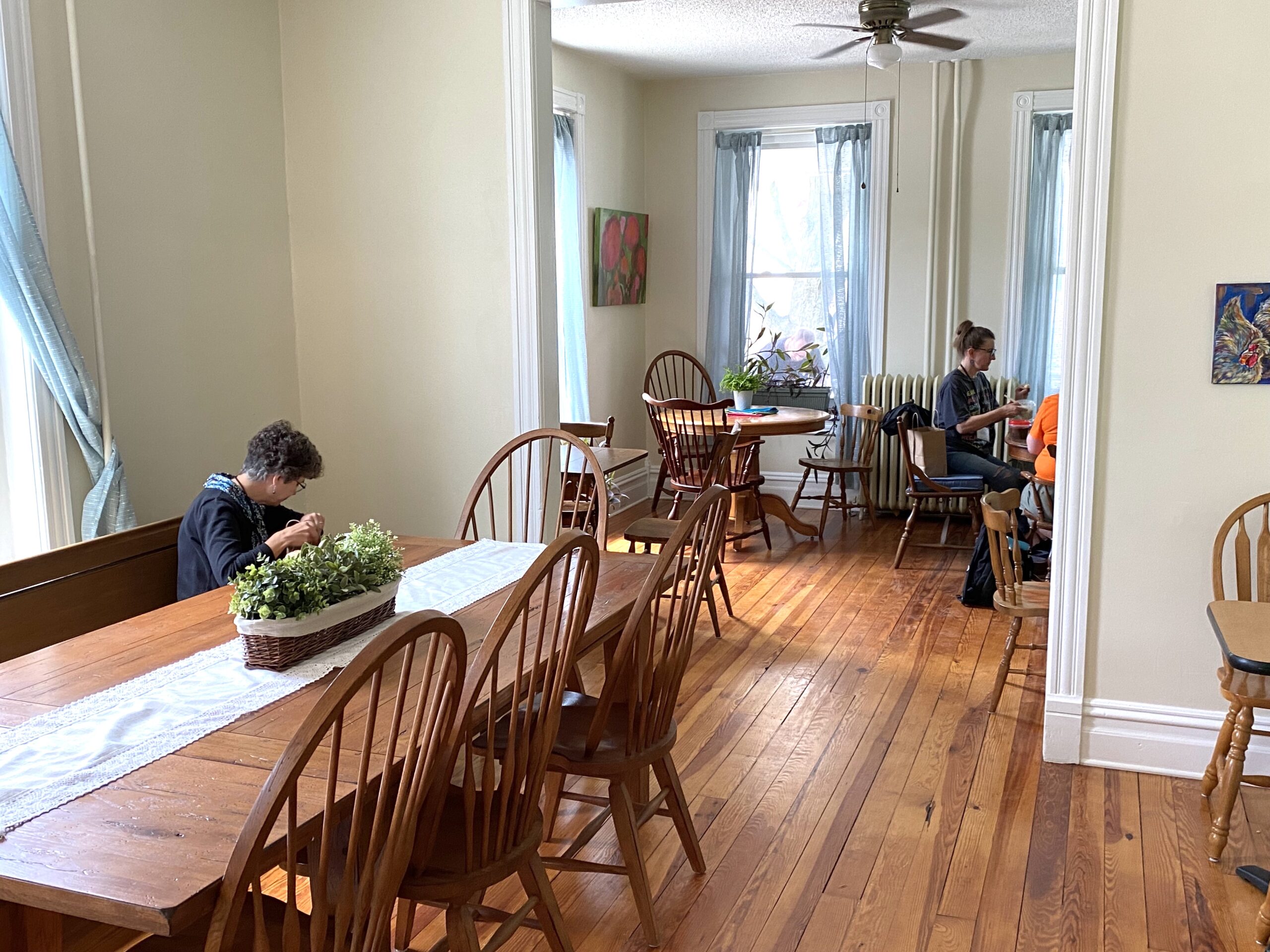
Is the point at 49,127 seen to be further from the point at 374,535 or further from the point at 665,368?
the point at 665,368

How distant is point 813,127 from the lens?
702cm

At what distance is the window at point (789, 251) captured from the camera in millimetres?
7137

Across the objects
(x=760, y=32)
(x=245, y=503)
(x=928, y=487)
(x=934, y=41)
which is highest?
(x=760, y=32)

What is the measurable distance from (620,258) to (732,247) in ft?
2.66

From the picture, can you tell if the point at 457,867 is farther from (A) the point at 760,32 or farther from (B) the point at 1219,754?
(A) the point at 760,32

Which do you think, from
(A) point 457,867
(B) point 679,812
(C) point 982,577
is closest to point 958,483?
(C) point 982,577

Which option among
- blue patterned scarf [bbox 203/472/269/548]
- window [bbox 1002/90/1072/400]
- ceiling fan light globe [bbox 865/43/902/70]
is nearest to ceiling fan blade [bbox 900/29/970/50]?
ceiling fan light globe [bbox 865/43/902/70]

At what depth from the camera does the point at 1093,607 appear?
3.22m

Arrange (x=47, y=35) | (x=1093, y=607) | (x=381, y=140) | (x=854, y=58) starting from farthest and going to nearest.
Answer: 1. (x=854, y=58)
2. (x=381, y=140)
3. (x=1093, y=607)
4. (x=47, y=35)

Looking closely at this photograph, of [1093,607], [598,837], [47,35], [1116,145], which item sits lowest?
[598,837]

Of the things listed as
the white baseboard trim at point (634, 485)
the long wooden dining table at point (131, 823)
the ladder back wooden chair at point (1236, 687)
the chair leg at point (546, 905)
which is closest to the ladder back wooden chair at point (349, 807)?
the long wooden dining table at point (131, 823)

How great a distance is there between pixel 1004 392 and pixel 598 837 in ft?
15.1

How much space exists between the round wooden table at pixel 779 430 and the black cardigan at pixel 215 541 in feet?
10.7

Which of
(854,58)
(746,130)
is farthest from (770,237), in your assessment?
(854,58)
